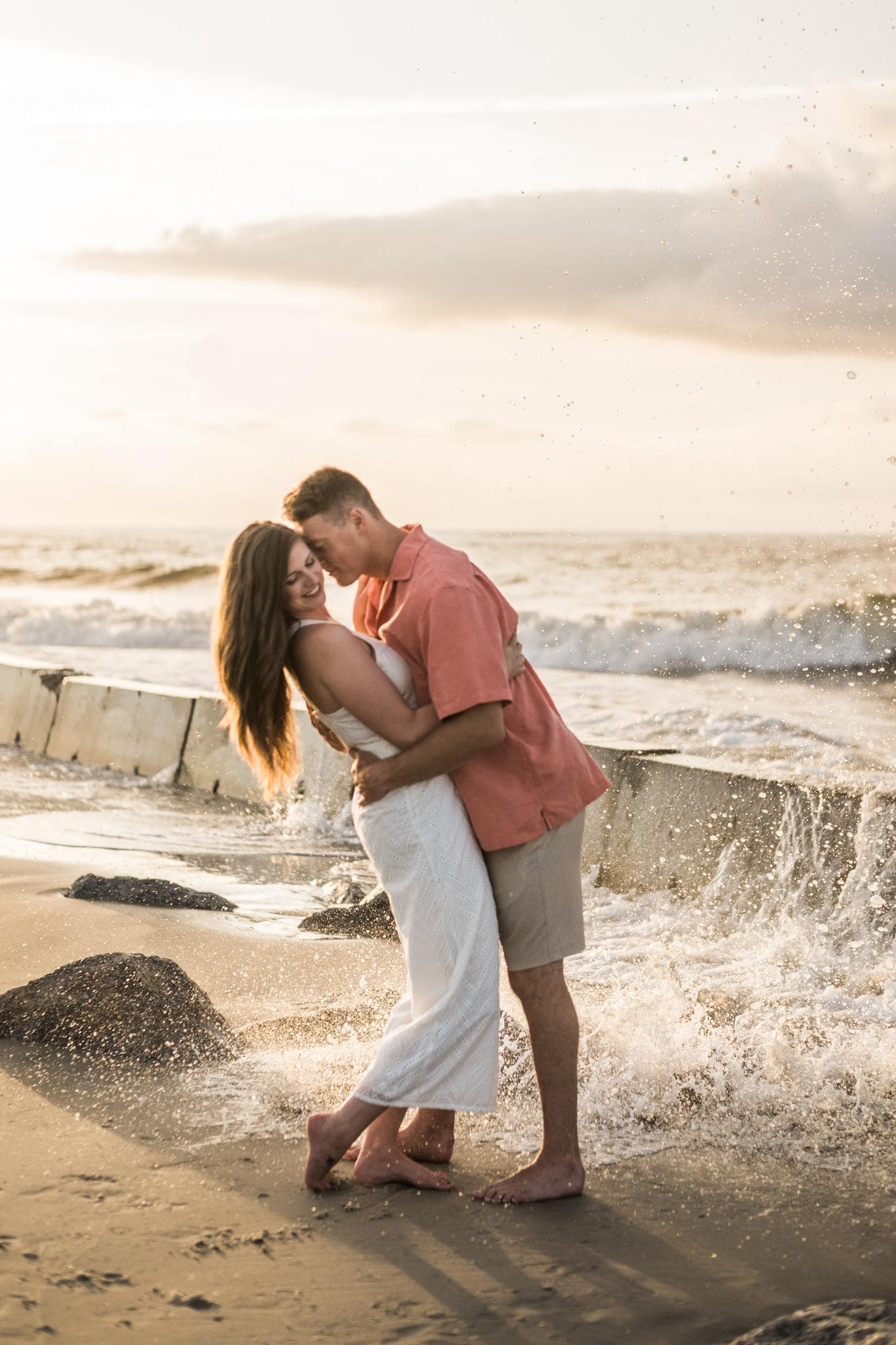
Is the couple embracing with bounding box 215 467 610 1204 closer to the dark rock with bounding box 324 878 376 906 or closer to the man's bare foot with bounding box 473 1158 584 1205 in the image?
the man's bare foot with bounding box 473 1158 584 1205

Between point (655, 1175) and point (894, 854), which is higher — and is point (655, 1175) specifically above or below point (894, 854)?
below

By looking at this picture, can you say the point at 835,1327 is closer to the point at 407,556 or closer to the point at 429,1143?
the point at 429,1143

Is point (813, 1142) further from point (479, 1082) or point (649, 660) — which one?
point (649, 660)

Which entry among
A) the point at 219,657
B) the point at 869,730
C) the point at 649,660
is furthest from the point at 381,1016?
the point at 649,660

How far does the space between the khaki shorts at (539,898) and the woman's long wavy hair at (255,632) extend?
27.4 inches

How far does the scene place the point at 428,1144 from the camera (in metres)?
3.82

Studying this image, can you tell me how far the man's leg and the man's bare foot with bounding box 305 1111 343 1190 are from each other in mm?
369

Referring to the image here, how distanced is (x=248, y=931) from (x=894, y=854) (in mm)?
2816

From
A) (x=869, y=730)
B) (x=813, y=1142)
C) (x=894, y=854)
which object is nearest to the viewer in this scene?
(x=813, y=1142)

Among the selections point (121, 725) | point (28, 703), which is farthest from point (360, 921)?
point (28, 703)

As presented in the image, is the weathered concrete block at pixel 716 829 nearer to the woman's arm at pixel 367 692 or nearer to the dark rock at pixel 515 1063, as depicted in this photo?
the dark rock at pixel 515 1063

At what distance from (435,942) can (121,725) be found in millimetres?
8493

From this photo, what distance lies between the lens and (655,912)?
6.88m

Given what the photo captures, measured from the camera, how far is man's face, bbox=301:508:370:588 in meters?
3.68
